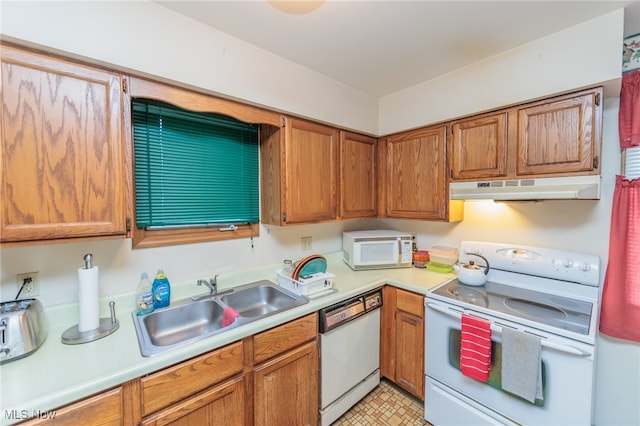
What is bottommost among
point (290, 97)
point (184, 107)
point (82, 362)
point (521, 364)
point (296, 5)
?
point (521, 364)

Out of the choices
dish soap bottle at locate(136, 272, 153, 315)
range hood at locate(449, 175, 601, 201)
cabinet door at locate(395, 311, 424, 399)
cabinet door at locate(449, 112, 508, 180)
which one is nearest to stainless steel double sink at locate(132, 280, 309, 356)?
dish soap bottle at locate(136, 272, 153, 315)

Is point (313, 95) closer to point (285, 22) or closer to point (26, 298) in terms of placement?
point (285, 22)

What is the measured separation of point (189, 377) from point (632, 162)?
2.50 meters

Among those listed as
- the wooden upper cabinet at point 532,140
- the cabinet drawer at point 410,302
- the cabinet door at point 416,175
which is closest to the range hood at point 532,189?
the wooden upper cabinet at point 532,140

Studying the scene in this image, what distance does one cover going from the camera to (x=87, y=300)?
120 cm

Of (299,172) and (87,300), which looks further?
(299,172)

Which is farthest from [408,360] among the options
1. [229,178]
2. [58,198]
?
[58,198]

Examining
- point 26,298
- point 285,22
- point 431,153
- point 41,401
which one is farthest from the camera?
point 431,153

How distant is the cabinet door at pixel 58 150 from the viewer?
0.98m

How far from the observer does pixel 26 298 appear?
3.96ft

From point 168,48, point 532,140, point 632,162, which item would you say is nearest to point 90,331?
point 168,48

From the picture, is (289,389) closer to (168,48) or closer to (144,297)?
(144,297)

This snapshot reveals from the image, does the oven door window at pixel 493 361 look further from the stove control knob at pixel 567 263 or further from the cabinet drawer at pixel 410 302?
the stove control knob at pixel 567 263

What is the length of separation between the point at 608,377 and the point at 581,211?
1007 mm
